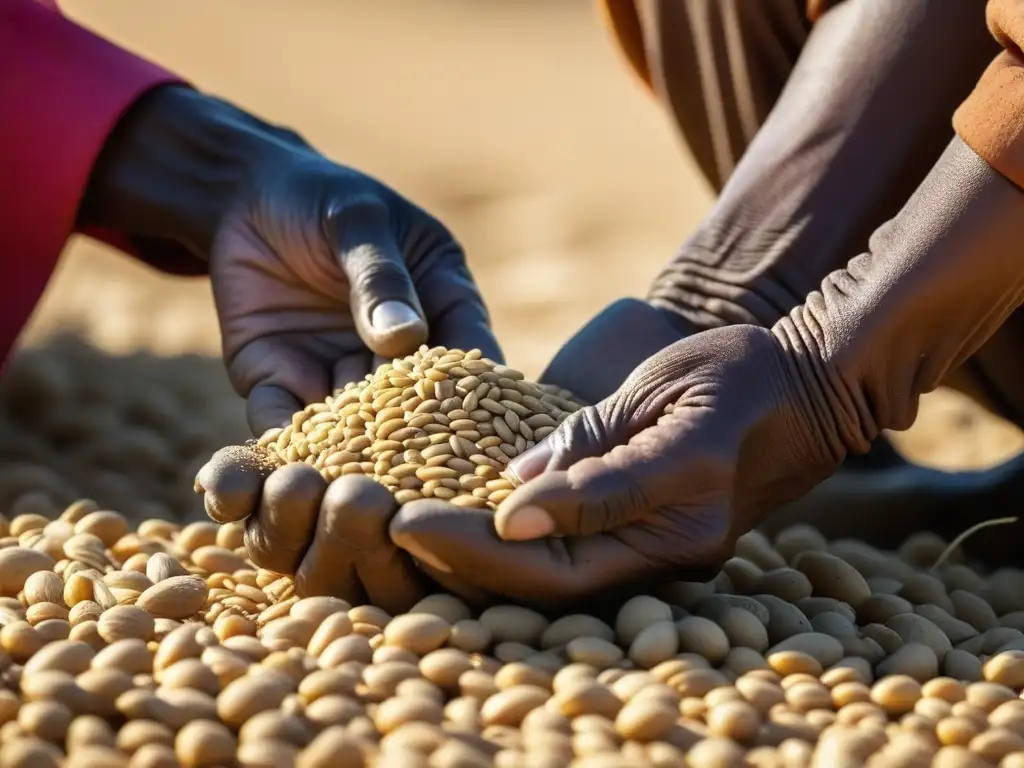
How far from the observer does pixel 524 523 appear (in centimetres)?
126

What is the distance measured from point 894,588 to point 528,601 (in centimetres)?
51

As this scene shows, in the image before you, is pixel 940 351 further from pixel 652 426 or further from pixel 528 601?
pixel 528 601

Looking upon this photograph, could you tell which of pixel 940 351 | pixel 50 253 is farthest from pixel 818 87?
pixel 50 253

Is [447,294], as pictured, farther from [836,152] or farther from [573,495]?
[573,495]

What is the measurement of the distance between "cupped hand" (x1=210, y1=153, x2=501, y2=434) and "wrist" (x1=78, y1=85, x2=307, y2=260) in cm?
9

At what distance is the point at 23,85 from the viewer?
82.4 inches

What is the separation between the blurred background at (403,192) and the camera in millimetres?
2303

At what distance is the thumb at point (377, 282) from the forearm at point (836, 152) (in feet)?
1.33

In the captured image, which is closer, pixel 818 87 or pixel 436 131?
pixel 818 87

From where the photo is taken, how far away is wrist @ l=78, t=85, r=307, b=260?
2.16 metres

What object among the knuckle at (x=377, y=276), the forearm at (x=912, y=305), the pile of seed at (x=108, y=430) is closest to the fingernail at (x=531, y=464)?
the forearm at (x=912, y=305)

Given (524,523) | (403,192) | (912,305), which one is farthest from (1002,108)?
(403,192)

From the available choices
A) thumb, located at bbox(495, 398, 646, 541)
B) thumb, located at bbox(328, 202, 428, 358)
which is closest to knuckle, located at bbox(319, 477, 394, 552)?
thumb, located at bbox(495, 398, 646, 541)

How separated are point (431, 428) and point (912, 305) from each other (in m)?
0.51
